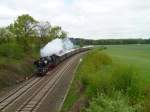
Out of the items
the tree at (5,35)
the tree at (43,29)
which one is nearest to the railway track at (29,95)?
the tree at (5,35)

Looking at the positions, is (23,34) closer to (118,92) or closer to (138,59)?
(138,59)

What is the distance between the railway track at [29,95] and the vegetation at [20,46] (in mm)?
3907

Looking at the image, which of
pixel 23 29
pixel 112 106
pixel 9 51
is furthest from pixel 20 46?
pixel 112 106

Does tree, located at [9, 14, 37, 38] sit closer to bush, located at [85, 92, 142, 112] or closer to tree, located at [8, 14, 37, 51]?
tree, located at [8, 14, 37, 51]

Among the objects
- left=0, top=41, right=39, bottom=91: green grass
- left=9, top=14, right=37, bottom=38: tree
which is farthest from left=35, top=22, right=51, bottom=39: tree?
left=0, top=41, right=39, bottom=91: green grass

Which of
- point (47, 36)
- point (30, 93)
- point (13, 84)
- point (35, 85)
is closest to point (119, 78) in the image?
point (30, 93)

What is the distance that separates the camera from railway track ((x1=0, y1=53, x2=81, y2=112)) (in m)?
34.6

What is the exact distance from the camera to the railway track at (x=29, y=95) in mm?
34641

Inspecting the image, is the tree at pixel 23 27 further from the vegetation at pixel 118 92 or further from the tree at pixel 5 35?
the vegetation at pixel 118 92

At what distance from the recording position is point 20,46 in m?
83.3

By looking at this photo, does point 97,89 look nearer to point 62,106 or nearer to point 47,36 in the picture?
point 62,106

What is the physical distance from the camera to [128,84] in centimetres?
2862

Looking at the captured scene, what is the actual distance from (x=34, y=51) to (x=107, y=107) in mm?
72997

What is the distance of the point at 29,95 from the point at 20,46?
43.1 meters
